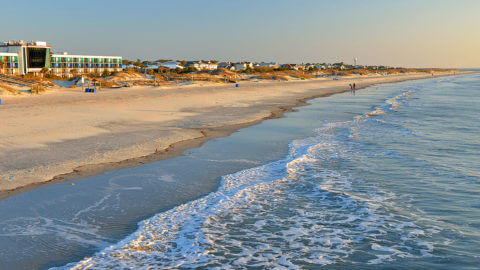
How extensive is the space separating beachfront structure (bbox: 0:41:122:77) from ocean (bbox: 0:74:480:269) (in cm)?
6614

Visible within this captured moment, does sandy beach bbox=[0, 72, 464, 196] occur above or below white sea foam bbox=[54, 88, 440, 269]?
above

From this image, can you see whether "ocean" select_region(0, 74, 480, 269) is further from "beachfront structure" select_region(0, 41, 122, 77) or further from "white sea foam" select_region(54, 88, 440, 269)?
"beachfront structure" select_region(0, 41, 122, 77)

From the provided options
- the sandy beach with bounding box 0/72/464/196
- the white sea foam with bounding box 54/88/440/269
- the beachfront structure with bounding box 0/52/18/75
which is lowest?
the white sea foam with bounding box 54/88/440/269

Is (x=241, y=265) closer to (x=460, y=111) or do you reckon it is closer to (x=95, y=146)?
(x=95, y=146)

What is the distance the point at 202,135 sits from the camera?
52.1 feet

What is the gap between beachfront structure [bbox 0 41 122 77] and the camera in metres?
72.3

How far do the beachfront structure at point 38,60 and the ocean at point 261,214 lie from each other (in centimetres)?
6614

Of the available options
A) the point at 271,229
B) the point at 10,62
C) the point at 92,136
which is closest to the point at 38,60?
the point at 10,62

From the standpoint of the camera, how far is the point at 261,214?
24.4ft

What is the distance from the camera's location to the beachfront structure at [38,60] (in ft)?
237

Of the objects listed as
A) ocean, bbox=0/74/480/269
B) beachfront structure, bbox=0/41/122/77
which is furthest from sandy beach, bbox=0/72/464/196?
beachfront structure, bbox=0/41/122/77

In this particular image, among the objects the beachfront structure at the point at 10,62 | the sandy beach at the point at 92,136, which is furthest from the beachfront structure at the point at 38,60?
the sandy beach at the point at 92,136

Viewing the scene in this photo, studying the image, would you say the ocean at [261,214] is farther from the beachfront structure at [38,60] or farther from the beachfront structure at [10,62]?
the beachfront structure at [10,62]

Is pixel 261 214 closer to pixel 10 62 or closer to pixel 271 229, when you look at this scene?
pixel 271 229
